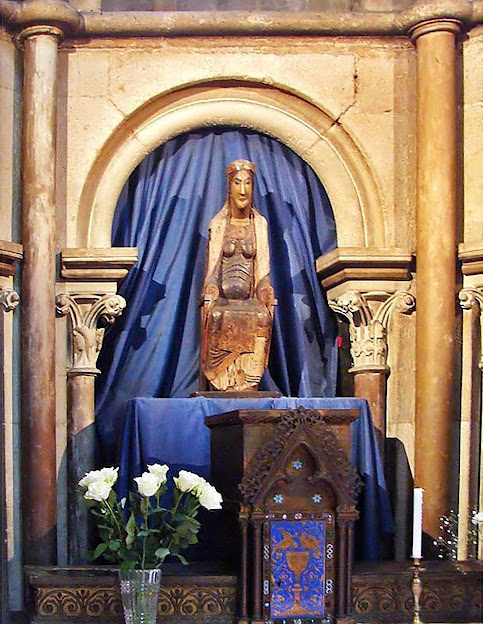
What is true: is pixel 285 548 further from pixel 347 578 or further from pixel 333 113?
pixel 333 113

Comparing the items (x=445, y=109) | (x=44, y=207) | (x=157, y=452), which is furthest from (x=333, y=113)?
(x=157, y=452)

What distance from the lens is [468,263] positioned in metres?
6.68

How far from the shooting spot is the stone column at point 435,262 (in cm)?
651

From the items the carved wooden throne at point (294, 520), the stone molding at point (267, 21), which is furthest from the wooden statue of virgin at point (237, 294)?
the carved wooden throne at point (294, 520)

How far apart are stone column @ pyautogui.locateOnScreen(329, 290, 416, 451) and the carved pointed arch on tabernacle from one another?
1.00 feet

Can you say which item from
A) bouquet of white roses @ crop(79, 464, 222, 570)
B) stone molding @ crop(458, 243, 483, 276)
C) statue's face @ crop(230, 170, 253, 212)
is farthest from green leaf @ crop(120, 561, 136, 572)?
stone molding @ crop(458, 243, 483, 276)

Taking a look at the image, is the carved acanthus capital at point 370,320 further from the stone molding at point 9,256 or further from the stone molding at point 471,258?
the stone molding at point 9,256

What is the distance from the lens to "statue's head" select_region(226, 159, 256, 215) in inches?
262

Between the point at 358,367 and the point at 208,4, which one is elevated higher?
the point at 208,4

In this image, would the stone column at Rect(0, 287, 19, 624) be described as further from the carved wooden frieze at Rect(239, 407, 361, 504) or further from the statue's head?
the carved wooden frieze at Rect(239, 407, 361, 504)

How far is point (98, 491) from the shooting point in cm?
498

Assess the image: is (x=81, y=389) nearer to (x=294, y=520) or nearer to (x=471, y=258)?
(x=294, y=520)

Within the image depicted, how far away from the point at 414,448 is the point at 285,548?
1696mm

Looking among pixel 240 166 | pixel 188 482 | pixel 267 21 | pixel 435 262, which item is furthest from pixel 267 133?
pixel 188 482
